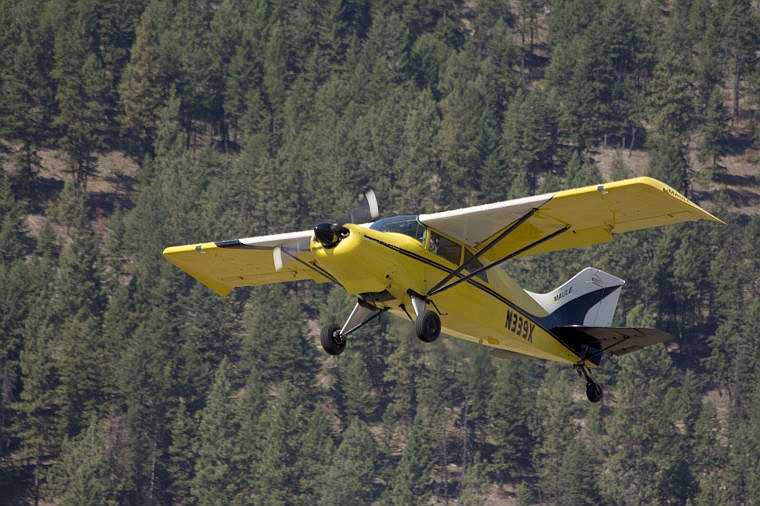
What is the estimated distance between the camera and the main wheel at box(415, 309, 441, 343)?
27.4 meters

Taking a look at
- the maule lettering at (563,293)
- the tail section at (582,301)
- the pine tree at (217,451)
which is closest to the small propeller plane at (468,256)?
the tail section at (582,301)

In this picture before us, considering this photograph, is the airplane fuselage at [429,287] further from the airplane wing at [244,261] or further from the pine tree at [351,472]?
the pine tree at [351,472]

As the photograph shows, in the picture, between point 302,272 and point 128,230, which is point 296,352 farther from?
point 302,272

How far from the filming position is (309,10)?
184875 mm

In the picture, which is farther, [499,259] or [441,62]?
[441,62]

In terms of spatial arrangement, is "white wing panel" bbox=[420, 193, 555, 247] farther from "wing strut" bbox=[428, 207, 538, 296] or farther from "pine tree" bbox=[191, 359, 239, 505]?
"pine tree" bbox=[191, 359, 239, 505]

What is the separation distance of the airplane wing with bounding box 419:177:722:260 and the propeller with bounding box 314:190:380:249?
60.4 inches

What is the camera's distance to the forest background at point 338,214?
101 metres

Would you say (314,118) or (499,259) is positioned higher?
(314,118)

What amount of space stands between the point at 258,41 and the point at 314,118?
18309mm

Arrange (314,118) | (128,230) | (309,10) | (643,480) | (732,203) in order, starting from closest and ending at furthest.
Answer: (643,480)
(128,230)
(732,203)
(314,118)
(309,10)

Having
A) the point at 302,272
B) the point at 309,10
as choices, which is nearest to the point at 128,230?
the point at 309,10

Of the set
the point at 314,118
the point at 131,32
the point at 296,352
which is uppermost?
the point at 131,32

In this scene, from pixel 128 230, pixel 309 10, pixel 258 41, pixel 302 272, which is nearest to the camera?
pixel 302 272
